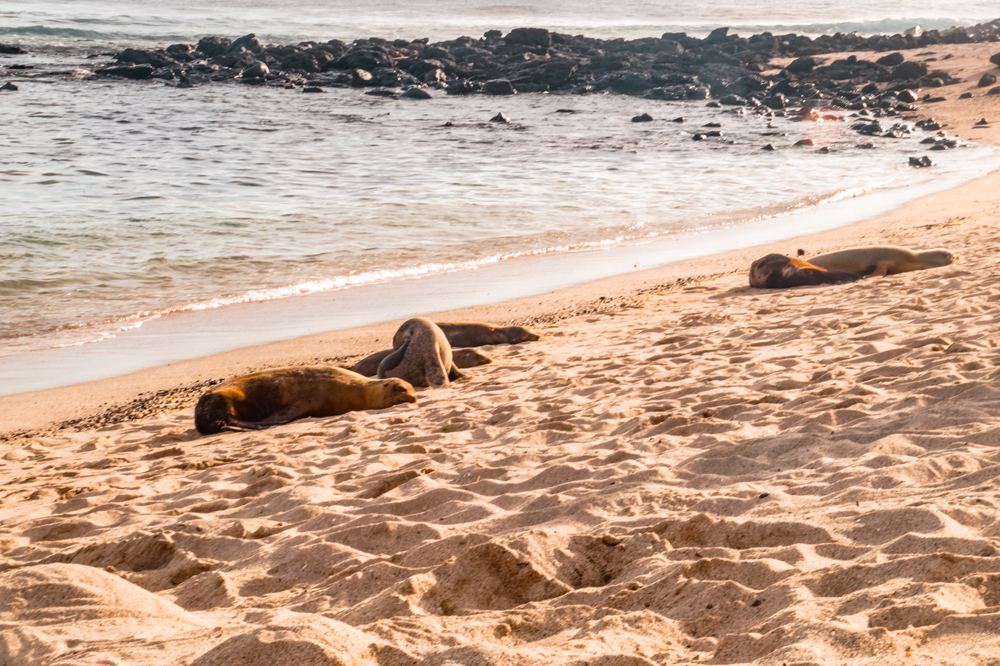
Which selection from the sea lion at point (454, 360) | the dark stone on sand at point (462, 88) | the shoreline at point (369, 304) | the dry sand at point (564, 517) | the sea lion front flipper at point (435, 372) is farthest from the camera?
the dark stone on sand at point (462, 88)

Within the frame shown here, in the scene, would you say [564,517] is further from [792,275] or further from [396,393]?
[792,275]

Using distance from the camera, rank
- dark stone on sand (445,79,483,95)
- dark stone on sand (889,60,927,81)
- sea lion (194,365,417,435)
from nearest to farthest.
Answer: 1. sea lion (194,365,417,435)
2. dark stone on sand (889,60,927,81)
3. dark stone on sand (445,79,483,95)

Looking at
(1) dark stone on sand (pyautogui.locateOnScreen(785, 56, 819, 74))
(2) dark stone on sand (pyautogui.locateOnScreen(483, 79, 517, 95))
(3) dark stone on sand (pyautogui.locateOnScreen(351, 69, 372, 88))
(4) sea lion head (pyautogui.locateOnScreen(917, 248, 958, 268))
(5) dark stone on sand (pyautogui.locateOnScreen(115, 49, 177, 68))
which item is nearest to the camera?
(4) sea lion head (pyautogui.locateOnScreen(917, 248, 958, 268))

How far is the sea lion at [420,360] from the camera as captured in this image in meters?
6.47

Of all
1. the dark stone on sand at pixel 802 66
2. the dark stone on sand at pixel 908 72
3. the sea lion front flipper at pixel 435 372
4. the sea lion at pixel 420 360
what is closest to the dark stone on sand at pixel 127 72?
the dark stone on sand at pixel 802 66

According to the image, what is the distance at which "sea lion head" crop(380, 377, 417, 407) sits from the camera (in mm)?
5953

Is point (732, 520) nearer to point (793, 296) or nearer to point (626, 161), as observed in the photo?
point (793, 296)

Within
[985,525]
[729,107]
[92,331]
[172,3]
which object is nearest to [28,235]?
[92,331]

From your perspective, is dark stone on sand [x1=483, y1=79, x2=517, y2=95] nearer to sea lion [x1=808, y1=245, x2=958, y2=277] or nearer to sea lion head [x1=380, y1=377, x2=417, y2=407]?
sea lion [x1=808, y1=245, x2=958, y2=277]

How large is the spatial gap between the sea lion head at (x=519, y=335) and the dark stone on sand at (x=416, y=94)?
2648 cm

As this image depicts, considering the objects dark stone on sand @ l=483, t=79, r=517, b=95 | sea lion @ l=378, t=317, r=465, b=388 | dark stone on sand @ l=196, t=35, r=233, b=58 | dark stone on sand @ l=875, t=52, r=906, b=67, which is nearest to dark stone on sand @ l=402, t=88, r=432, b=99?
dark stone on sand @ l=483, t=79, r=517, b=95

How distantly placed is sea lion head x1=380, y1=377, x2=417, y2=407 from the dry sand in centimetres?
15

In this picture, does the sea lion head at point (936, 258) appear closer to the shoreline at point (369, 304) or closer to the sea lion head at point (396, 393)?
the shoreline at point (369, 304)

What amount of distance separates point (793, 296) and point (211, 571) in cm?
649
